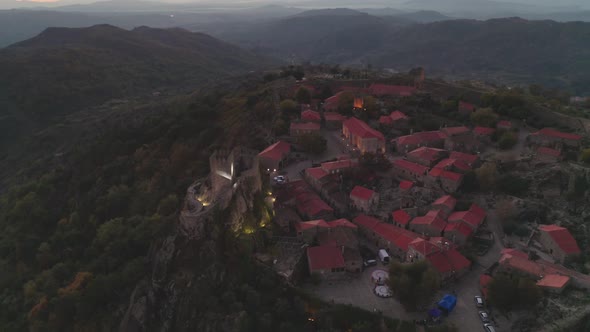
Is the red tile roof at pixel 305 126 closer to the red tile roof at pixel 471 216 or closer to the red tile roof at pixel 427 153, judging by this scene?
the red tile roof at pixel 427 153

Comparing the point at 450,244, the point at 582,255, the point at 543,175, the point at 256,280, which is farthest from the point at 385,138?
the point at 256,280

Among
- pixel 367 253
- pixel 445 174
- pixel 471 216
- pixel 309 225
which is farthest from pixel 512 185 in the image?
pixel 309 225

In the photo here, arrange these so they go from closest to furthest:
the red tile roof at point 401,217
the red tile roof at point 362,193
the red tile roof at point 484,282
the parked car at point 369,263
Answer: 1. the red tile roof at point 484,282
2. the parked car at point 369,263
3. the red tile roof at point 401,217
4. the red tile roof at point 362,193

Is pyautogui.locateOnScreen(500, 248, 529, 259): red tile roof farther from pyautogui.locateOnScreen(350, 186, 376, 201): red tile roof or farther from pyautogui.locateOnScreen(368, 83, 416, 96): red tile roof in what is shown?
pyautogui.locateOnScreen(368, 83, 416, 96): red tile roof

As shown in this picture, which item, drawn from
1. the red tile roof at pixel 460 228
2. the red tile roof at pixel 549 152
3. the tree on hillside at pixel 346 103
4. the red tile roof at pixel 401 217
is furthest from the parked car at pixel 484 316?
the tree on hillside at pixel 346 103

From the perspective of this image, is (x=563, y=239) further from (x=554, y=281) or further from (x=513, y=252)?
(x=554, y=281)

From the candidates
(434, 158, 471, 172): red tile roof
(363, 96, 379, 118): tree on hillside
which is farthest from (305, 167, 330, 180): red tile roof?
(363, 96, 379, 118): tree on hillside
